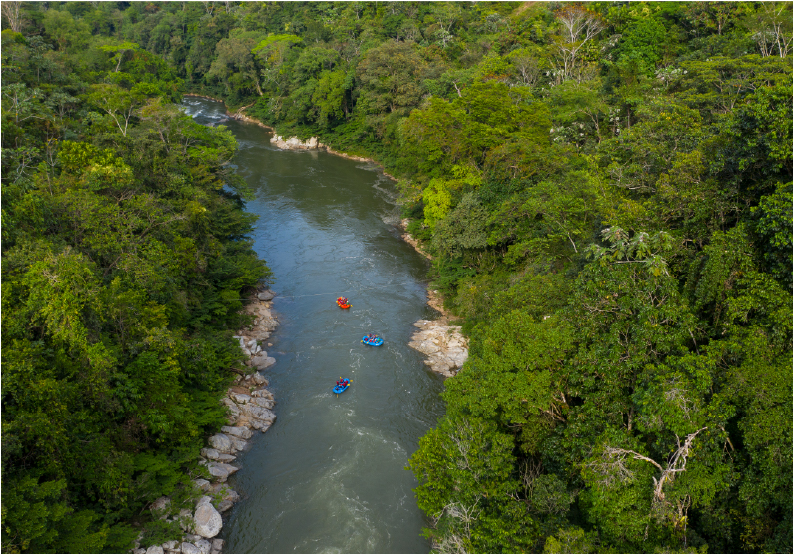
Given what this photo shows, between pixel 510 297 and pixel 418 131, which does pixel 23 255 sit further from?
pixel 418 131

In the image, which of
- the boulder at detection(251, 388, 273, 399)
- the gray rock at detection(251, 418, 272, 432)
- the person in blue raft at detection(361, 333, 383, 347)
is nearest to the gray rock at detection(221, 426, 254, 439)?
the gray rock at detection(251, 418, 272, 432)

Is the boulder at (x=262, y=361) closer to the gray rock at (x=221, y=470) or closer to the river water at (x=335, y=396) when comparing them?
the river water at (x=335, y=396)

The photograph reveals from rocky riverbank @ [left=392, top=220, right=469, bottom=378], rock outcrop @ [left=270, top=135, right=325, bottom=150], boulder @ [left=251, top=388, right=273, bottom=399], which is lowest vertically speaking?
rock outcrop @ [left=270, top=135, right=325, bottom=150]

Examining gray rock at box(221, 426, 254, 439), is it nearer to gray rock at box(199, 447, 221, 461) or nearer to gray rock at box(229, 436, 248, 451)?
gray rock at box(229, 436, 248, 451)

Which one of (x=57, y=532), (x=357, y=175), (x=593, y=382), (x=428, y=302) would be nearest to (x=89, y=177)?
(x=57, y=532)

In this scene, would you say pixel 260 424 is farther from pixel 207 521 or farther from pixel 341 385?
pixel 207 521

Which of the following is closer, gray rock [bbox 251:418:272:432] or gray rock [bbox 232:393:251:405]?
gray rock [bbox 251:418:272:432]

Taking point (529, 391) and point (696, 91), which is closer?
point (529, 391)
